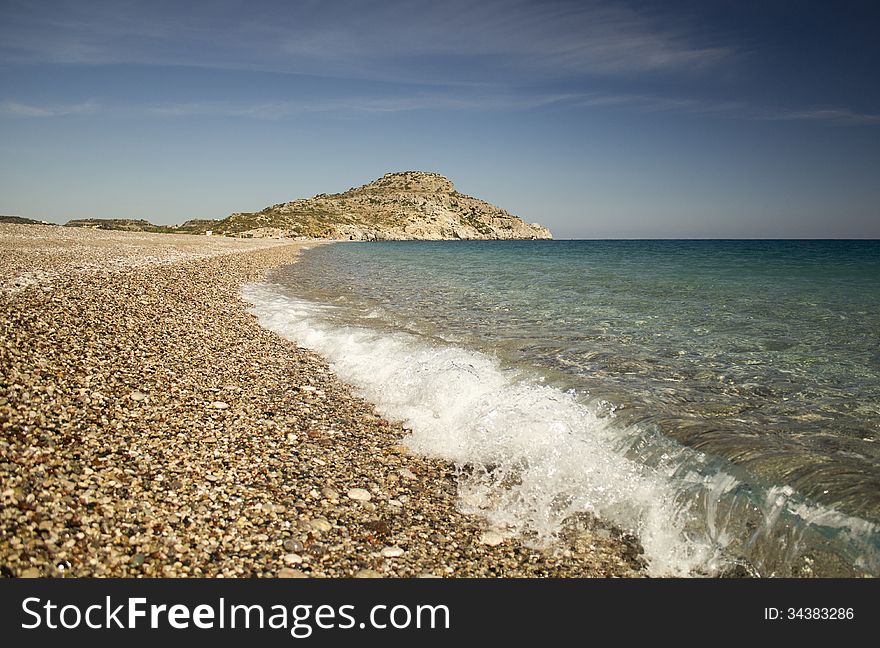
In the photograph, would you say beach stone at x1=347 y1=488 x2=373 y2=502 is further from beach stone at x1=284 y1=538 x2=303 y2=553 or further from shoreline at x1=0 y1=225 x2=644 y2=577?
beach stone at x1=284 y1=538 x2=303 y2=553

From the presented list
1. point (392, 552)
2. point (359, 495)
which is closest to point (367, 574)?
point (392, 552)

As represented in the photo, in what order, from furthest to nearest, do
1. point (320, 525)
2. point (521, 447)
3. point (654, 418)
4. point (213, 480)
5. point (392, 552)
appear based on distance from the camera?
1. point (654, 418)
2. point (521, 447)
3. point (213, 480)
4. point (320, 525)
5. point (392, 552)

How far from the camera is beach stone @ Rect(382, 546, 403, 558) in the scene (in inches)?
184

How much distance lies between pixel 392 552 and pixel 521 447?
3.02 m

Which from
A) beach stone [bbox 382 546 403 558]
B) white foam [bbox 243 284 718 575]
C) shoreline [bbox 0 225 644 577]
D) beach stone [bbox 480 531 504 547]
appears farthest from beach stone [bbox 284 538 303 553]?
white foam [bbox 243 284 718 575]

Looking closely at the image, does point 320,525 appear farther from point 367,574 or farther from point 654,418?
point 654,418

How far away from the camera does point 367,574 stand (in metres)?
4.39

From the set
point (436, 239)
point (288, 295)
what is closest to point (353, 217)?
point (436, 239)

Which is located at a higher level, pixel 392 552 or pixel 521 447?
pixel 521 447

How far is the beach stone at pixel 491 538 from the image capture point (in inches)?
200

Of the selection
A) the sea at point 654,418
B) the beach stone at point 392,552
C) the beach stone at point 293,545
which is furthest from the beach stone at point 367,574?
the sea at point 654,418

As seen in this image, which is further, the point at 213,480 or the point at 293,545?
the point at 213,480

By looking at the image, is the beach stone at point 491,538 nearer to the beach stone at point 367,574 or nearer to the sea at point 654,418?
the sea at point 654,418

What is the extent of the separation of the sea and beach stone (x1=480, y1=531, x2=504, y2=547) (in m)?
0.14
